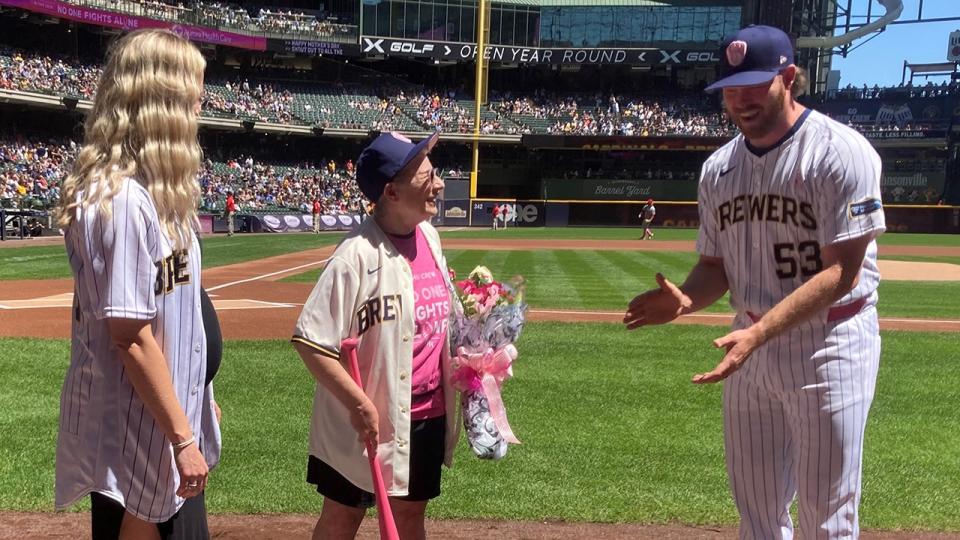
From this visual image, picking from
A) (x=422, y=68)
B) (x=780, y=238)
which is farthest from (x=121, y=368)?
(x=422, y=68)

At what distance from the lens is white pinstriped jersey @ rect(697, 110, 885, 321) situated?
249 cm

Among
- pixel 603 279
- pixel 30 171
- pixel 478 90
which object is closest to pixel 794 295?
pixel 603 279

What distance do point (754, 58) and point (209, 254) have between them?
20.5 meters

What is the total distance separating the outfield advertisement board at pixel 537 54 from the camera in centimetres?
4984

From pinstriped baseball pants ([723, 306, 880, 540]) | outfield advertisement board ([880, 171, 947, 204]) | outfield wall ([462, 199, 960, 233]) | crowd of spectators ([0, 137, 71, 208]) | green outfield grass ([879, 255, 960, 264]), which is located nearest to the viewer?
pinstriped baseball pants ([723, 306, 880, 540])

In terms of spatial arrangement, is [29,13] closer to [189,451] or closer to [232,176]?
[232,176]

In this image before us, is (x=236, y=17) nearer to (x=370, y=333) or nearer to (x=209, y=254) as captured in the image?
(x=209, y=254)

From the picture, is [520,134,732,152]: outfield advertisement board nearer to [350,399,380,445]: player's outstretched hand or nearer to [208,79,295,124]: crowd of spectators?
[208,79,295,124]: crowd of spectators

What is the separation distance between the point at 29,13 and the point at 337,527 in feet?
135

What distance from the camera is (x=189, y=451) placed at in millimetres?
2283

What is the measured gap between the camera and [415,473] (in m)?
3.00

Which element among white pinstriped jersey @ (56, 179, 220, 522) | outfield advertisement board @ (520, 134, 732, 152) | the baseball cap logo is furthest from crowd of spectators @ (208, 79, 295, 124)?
the baseball cap logo

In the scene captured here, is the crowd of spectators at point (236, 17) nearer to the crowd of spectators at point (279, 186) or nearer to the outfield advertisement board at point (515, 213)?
the crowd of spectators at point (279, 186)

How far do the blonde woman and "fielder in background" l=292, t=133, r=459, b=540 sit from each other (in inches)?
20.7
